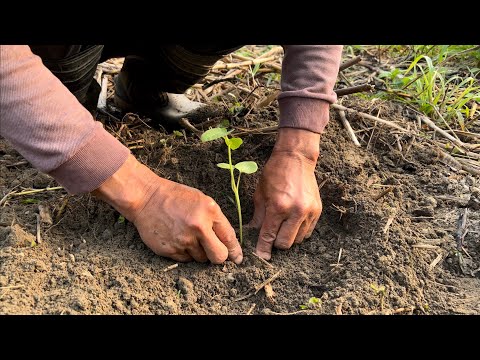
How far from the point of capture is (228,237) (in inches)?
61.2

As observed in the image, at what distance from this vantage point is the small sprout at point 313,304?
1.42 m

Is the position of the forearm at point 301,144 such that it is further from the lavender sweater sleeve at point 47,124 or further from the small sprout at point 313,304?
the lavender sweater sleeve at point 47,124

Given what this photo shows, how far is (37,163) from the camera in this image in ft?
4.40

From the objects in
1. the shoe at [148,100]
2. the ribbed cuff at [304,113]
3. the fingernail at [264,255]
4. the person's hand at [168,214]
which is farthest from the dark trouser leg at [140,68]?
the fingernail at [264,255]

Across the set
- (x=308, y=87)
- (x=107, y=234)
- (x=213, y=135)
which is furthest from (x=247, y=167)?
(x=107, y=234)

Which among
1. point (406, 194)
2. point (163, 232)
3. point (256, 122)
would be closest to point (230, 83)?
point (256, 122)

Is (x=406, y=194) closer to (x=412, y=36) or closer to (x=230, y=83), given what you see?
(x=412, y=36)

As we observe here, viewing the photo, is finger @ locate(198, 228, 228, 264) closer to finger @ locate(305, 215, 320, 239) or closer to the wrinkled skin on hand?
the wrinkled skin on hand

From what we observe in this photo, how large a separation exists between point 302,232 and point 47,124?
0.77m

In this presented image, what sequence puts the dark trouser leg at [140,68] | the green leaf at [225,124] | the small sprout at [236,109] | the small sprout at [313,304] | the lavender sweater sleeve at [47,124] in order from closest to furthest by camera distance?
the lavender sweater sleeve at [47,124] → the small sprout at [313,304] → the dark trouser leg at [140,68] → the green leaf at [225,124] → the small sprout at [236,109]

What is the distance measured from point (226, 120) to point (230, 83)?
0.53 metres

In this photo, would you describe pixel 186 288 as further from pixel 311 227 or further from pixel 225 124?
pixel 225 124

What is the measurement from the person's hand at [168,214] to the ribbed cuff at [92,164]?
0.05 m

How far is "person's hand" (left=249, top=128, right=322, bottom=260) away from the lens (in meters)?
1.60
